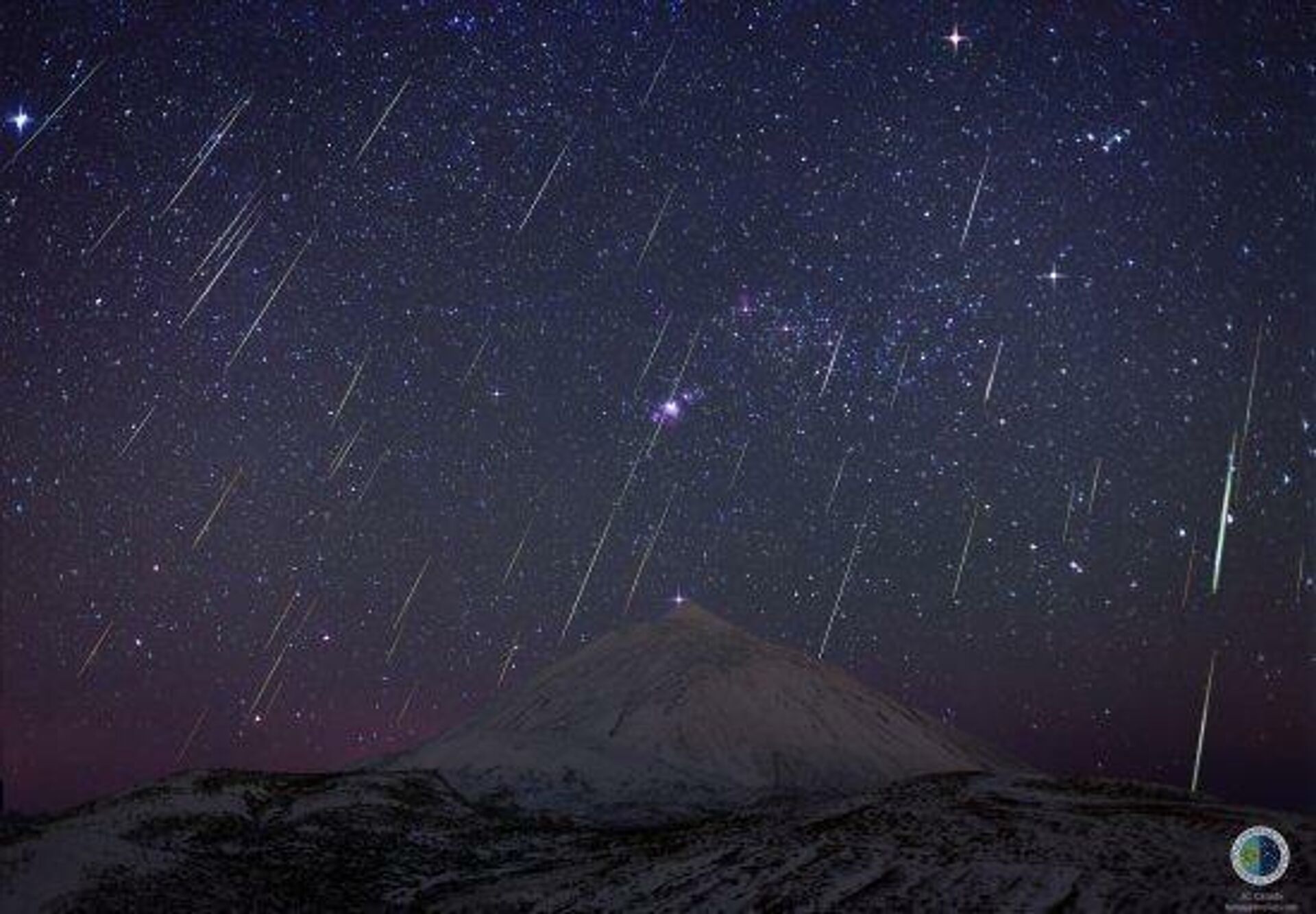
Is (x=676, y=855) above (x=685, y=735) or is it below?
below

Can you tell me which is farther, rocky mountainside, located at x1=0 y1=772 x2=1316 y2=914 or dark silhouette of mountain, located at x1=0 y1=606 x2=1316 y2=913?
dark silhouette of mountain, located at x1=0 y1=606 x2=1316 y2=913

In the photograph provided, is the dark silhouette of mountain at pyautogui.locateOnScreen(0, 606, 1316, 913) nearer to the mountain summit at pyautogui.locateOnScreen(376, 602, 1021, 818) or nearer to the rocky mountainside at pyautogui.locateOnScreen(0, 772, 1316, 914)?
the rocky mountainside at pyautogui.locateOnScreen(0, 772, 1316, 914)

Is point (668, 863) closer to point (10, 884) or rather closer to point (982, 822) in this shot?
point (982, 822)

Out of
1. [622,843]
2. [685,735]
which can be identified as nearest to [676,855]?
[622,843]

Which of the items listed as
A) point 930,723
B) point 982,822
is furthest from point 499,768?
point 930,723

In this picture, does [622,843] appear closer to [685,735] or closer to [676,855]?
[676,855]

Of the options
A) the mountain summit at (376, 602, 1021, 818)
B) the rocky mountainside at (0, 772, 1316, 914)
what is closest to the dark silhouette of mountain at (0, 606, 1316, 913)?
the rocky mountainside at (0, 772, 1316, 914)

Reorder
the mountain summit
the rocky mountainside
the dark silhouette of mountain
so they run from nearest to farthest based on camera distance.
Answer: the rocky mountainside
the dark silhouette of mountain
the mountain summit

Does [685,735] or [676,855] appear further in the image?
[685,735]
